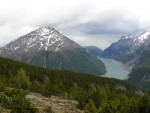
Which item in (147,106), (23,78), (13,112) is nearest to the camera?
(13,112)

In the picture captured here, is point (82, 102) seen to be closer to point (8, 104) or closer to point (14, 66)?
point (8, 104)

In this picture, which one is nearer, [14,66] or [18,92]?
[18,92]

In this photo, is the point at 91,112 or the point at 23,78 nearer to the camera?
the point at 91,112

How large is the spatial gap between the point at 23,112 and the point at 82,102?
3963cm

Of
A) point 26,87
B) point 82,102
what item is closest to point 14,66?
point 26,87

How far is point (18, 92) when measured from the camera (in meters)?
73.6

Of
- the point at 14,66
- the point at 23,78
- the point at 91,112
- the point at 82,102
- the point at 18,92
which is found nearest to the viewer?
the point at 18,92

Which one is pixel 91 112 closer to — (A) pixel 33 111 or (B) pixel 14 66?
(A) pixel 33 111

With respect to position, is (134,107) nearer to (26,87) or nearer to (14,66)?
(26,87)

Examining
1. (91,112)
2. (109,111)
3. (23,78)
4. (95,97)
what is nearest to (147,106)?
(109,111)

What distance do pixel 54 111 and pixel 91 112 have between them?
13.4 meters

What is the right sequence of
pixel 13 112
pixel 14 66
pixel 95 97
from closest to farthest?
1. pixel 13 112
2. pixel 95 97
3. pixel 14 66

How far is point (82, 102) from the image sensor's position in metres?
94.1

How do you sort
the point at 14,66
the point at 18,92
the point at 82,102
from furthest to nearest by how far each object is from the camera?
the point at 14,66 < the point at 82,102 < the point at 18,92
